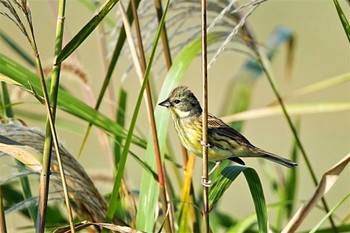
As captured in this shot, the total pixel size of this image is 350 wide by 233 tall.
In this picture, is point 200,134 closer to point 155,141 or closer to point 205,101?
point 155,141

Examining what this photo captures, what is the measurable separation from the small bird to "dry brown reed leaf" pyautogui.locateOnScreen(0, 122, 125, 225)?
0.31 m

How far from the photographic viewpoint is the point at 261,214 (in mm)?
1986

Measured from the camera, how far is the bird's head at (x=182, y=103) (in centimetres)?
233

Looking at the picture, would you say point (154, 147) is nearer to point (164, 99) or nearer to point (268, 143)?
point (164, 99)

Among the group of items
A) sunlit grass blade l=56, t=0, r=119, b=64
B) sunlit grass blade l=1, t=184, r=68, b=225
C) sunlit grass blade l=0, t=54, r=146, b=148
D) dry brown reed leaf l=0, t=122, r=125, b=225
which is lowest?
sunlit grass blade l=1, t=184, r=68, b=225

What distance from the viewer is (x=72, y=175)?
205cm

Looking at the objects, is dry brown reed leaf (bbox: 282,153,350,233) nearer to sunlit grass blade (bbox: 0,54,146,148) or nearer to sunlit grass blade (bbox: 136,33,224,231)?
sunlit grass blade (bbox: 136,33,224,231)

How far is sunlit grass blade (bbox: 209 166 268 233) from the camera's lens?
1986 mm

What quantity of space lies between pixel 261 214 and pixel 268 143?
5.62 m

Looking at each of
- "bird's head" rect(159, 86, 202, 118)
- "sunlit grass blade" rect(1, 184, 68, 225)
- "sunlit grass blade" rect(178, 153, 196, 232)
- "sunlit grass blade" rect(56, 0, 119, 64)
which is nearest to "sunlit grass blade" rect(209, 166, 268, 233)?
"sunlit grass blade" rect(178, 153, 196, 232)

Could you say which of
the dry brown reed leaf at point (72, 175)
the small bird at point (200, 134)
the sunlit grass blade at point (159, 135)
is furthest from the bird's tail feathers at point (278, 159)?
the dry brown reed leaf at point (72, 175)

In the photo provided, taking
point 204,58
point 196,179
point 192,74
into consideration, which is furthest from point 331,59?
point 204,58

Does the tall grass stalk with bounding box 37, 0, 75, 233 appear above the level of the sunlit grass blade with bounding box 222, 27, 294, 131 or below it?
below

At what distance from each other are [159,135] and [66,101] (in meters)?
0.25
